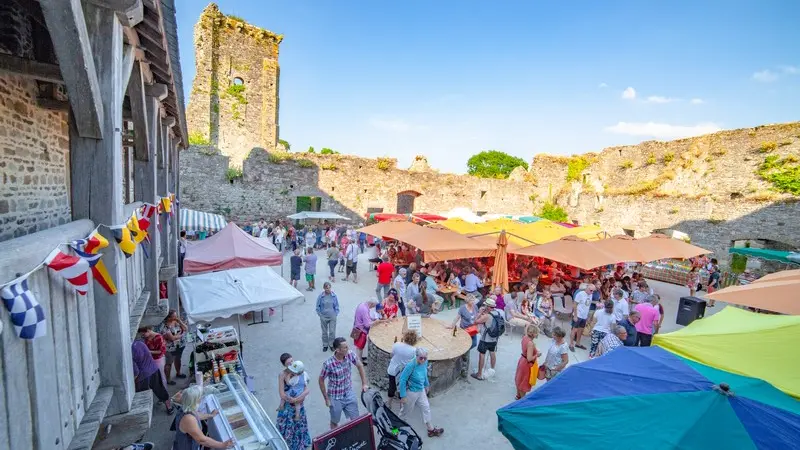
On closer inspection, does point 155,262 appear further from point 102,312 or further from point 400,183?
point 400,183

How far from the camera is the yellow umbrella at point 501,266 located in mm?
9688

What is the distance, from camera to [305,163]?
19.6 metres

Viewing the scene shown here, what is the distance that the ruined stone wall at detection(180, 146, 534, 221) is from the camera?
17.3 m

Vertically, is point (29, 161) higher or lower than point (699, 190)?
lower

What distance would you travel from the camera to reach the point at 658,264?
14695 mm

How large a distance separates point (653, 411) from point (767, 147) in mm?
20882

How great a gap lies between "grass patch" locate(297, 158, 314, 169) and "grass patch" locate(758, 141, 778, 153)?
21.4 meters

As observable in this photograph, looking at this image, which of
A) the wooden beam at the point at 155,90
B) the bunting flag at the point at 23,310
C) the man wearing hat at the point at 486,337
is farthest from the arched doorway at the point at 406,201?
the bunting flag at the point at 23,310

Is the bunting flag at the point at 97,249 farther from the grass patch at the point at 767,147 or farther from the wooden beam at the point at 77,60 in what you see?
the grass patch at the point at 767,147

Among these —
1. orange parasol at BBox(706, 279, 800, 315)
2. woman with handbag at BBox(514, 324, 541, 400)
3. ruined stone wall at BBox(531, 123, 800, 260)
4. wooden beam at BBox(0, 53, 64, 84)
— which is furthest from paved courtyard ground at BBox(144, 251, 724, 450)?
ruined stone wall at BBox(531, 123, 800, 260)

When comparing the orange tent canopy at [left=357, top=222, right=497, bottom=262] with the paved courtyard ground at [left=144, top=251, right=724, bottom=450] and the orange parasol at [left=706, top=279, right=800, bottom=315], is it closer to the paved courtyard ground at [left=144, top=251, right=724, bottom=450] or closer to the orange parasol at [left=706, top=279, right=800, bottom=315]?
the paved courtyard ground at [left=144, top=251, right=724, bottom=450]

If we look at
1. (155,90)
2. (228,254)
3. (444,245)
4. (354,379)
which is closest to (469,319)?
(354,379)

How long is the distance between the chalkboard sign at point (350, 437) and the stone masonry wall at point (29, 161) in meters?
3.30

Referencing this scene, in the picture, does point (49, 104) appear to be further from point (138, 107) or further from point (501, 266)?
point (501, 266)
